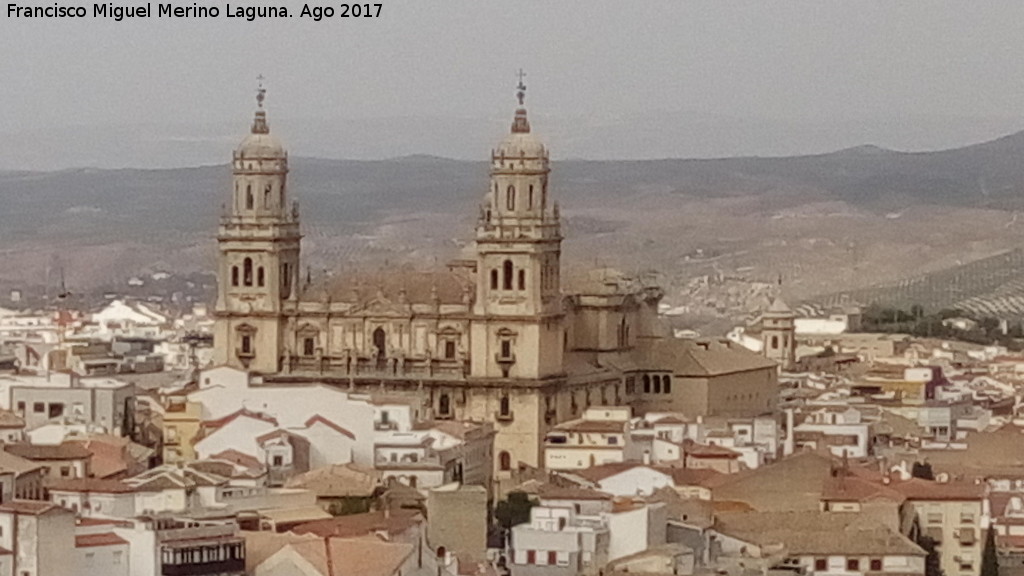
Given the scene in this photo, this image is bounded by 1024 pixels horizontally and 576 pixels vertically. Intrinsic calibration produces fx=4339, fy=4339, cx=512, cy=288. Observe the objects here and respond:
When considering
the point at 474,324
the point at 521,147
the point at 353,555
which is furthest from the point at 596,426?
the point at 353,555

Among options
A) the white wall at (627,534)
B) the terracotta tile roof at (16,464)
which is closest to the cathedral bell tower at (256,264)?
the terracotta tile roof at (16,464)

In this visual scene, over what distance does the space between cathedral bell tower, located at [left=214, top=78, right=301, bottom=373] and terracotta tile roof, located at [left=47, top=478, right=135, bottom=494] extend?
15.8m

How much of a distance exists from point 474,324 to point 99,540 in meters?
21.7

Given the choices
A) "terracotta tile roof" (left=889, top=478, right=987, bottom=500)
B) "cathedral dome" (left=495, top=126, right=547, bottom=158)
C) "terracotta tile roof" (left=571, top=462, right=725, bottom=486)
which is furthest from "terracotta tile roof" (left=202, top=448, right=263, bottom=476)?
"cathedral dome" (left=495, top=126, right=547, bottom=158)

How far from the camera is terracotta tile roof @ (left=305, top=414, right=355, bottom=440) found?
57.6 metres

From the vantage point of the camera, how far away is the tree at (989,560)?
5147cm

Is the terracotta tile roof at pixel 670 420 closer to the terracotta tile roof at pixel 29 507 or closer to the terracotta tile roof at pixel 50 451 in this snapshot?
the terracotta tile roof at pixel 50 451

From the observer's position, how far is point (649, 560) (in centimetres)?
4622

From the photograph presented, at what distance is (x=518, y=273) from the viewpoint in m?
65.3

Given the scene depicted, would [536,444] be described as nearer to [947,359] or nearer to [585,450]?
[585,450]

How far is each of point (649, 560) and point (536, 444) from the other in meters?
17.2

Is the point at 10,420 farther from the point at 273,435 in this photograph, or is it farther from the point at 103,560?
the point at 103,560

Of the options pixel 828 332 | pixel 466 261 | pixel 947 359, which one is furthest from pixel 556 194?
pixel 466 261

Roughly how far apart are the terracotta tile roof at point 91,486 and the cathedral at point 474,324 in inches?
520
